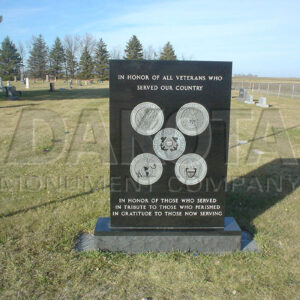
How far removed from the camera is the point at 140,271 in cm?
361

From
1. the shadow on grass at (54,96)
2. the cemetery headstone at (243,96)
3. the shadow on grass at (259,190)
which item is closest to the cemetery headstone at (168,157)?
the shadow on grass at (259,190)

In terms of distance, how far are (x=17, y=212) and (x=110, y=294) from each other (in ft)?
8.61

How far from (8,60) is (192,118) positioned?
265 ft

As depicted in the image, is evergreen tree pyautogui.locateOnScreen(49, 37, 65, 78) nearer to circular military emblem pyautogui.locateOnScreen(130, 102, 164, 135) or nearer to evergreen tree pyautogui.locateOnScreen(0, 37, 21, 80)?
evergreen tree pyautogui.locateOnScreen(0, 37, 21, 80)

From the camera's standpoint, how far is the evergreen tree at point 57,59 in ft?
281

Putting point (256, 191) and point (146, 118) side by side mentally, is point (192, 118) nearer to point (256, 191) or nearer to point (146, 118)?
point (146, 118)

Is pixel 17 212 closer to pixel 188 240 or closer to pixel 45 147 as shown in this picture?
pixel 188 240

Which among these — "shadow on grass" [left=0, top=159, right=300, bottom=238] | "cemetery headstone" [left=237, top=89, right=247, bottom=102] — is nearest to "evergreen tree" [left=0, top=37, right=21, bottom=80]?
"cemetery headstone" [left=237, top=89, right=247, bottom=102]

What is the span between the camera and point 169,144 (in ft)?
12.9

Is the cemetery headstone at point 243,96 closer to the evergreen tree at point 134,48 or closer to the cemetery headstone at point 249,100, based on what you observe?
the cemetery headstone at point 249,100

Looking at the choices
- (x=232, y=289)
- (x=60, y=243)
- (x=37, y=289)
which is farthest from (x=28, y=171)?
(x=232, y=289)

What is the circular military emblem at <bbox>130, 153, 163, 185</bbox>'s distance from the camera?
3957mm

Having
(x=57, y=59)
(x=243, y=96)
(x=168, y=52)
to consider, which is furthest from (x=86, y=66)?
(x=243, y=96)

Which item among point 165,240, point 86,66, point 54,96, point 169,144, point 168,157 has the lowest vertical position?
point 165,240
